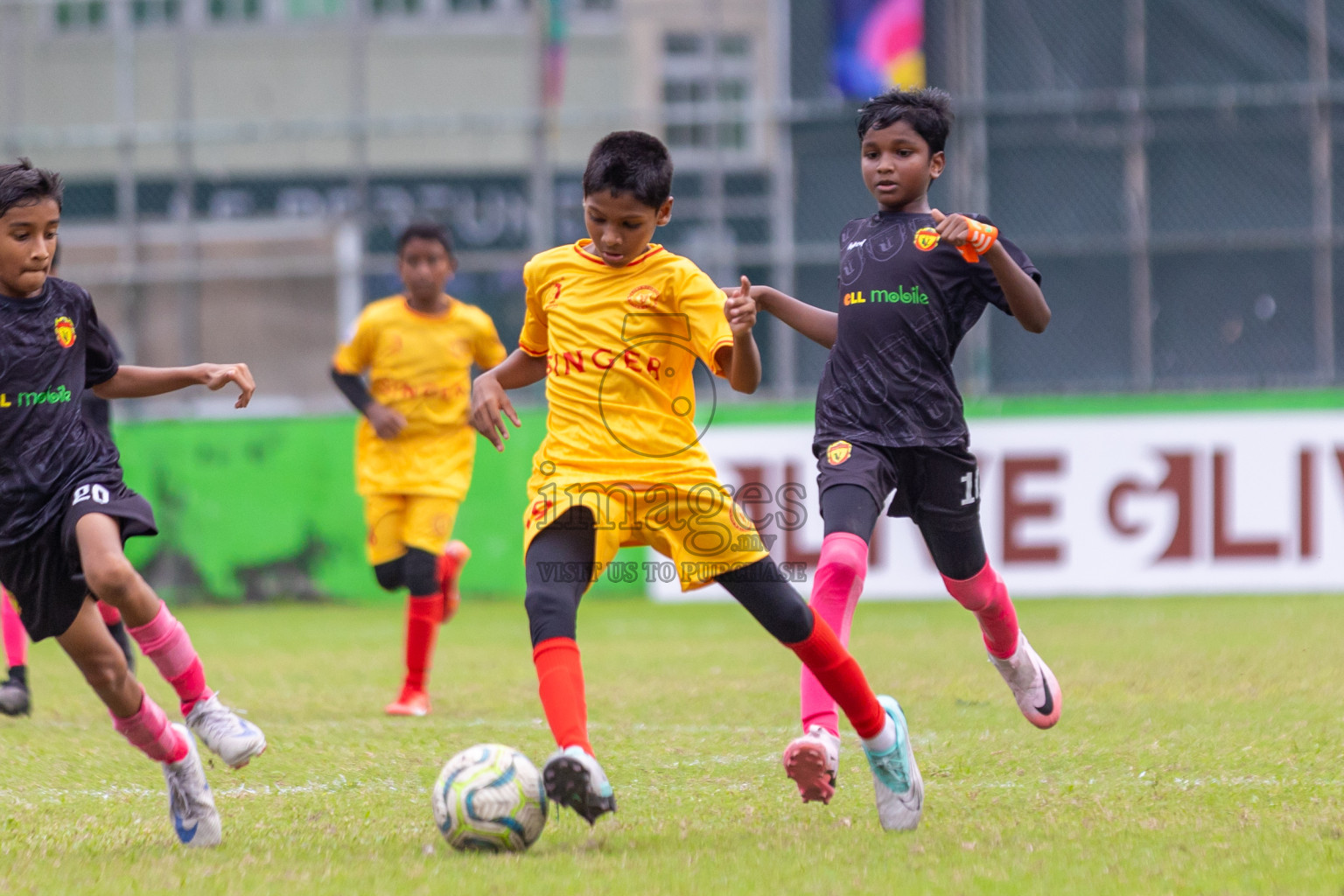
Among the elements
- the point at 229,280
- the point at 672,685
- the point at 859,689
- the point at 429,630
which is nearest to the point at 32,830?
the point at 859,689

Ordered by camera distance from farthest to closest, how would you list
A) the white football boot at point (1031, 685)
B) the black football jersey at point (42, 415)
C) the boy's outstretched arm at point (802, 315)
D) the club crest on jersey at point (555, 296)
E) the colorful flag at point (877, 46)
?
the colorful flag at point (877, 46), the white football boot at point (1031, 685), the boy's outstretched arm at point (802, 315), the club crest on jersey at point (555, 296), the black football jersey at point (42, 415)

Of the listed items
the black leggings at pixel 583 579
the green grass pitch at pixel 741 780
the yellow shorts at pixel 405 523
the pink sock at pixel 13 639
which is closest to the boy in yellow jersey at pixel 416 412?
the yellow shorts at pixel 405 523

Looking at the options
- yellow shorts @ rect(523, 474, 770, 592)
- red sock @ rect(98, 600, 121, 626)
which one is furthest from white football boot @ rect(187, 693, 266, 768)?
red sock @ rect(98, 600, 121, 626)

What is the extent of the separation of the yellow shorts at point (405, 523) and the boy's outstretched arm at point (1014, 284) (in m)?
3.24

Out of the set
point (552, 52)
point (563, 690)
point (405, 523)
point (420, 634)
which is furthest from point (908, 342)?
point (552, 52)

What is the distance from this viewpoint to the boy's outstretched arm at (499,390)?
4.43 m

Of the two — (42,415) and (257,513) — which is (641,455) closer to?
(42,415)

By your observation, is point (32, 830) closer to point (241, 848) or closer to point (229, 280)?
point (241, 848)

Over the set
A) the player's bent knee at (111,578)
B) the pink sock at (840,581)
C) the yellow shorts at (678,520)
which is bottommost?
the pink sock at (840,581)

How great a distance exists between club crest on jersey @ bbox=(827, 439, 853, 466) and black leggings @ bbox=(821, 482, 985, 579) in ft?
0.34

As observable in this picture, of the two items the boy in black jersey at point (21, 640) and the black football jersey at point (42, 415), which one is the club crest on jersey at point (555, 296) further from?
the boy in black jersey at point (21, 640)

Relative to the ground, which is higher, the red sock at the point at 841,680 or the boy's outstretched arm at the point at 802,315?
the boy's outstretched arm at the point at 802,315

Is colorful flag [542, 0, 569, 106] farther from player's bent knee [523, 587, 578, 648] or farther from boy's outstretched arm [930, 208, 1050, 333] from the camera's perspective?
player's bent knee [523, 587, 578, 648]

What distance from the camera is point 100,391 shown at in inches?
193
